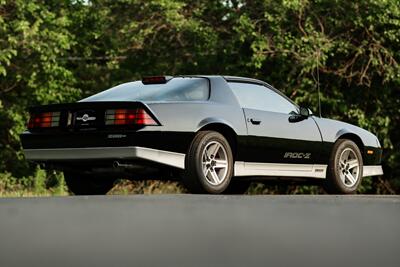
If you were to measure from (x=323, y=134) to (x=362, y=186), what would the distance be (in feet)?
44.5

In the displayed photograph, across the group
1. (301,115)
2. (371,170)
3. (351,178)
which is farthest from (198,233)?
(371,170)

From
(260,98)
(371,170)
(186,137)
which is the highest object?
(260,98)

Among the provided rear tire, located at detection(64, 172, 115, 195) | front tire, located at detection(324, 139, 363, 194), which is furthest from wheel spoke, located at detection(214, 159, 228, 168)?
front tire, located at detection(324, 139, 363, 194)

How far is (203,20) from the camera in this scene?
25469 millimetres

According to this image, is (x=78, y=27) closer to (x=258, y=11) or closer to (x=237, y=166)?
(x=258, y=11)

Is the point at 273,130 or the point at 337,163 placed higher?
the point at 273,130

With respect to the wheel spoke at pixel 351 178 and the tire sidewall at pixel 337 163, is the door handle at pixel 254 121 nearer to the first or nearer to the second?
the tire sidewall at pixel 337 163

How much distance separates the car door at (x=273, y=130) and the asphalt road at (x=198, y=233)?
439cm

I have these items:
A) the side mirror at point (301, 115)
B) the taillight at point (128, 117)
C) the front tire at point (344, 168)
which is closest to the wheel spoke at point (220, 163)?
the taillight at point (128, 117)

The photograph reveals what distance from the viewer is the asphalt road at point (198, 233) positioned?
4.59 meters

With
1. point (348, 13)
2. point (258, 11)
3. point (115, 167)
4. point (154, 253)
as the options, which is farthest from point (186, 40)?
point (154, 253)

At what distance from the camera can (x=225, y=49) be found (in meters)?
23.9

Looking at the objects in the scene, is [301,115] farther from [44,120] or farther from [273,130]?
[44,120]

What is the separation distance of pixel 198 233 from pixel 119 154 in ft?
12.4
